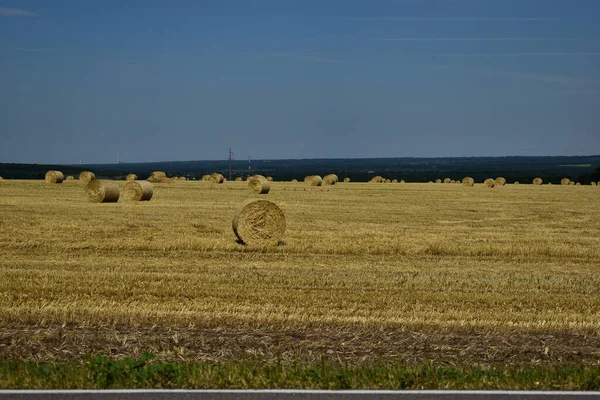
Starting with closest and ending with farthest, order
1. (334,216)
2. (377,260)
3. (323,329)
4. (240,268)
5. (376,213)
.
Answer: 1. (323,329)
2. (240,268)
3. (377,260)
4. (334,216)
5. (376,213)

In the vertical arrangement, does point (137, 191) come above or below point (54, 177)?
below

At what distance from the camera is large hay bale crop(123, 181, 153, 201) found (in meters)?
36.3

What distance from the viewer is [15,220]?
2386 centimetres

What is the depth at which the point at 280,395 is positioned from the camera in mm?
6562

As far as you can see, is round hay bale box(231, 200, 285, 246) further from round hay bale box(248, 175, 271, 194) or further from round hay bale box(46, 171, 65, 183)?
round hay bale box(46, 171, 65, 183)

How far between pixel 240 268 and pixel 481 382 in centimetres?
987

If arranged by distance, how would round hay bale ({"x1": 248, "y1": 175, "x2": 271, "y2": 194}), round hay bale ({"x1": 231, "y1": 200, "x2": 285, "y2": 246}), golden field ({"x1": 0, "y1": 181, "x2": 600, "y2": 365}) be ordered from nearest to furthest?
golden field ({"x1": 0, "y1": 181, "x2": 600, "y2": 365}) < round hay bale ({"x1": 231, "y1": 200, "x2": 285, "y2": 246}) < round hay bale ({"x1": 248, "y1": 175, "x2": 271, "y2": 194})

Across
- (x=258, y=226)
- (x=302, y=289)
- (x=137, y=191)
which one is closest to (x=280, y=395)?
(x=302, y=289)

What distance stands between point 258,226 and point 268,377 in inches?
558

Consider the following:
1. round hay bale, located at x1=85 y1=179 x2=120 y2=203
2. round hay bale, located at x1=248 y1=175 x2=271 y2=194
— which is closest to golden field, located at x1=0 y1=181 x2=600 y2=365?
round hay bale, located at x1=85 y1=179 x2=120 y2=203

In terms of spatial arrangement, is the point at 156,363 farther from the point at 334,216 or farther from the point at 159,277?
the point at 334,216

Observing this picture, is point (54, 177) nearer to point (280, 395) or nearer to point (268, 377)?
point (268, 377)

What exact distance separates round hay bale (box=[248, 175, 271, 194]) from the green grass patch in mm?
39164

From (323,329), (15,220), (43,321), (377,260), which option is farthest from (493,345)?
(15,220)
